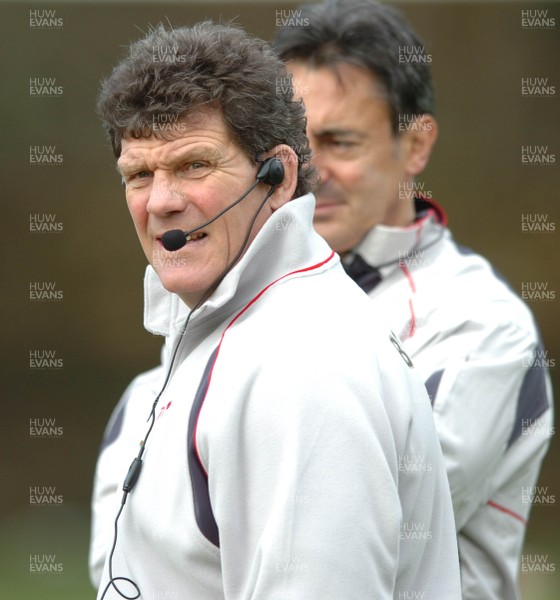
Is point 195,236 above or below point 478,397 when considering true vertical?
above

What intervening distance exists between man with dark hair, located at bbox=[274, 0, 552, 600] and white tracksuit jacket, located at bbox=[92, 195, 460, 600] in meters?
0.55

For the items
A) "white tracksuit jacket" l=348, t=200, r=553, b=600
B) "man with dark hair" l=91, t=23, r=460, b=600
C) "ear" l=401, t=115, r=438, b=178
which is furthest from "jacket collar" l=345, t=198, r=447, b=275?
"man with dark hair" l=91, t=23, r=460, b=600

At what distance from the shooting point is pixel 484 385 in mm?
2309

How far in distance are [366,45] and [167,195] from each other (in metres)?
→ 1.15

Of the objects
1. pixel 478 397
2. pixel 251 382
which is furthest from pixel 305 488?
pixel 478 397

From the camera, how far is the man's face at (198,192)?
5.66 feet

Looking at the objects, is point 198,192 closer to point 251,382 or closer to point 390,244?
point 251,382

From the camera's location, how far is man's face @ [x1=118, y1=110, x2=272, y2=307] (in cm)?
172

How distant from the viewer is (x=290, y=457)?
148cm

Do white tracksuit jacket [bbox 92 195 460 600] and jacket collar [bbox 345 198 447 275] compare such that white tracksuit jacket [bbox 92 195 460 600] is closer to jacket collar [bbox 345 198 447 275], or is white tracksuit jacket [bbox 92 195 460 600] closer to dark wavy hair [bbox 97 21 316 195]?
dark wavy hair [bbox 97 21 316 195]

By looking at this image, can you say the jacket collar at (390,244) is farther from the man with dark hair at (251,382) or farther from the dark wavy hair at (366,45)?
the man with dark hair at (251,382)

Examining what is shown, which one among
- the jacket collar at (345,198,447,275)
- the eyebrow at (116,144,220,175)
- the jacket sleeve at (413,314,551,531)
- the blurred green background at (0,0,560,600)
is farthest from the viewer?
the blurred green background at (0,0,560,600)

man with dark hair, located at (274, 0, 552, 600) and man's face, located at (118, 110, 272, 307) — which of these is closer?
man's face, located at (118, 110, 272, 307)

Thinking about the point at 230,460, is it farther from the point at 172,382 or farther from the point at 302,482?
the point at 172,382
